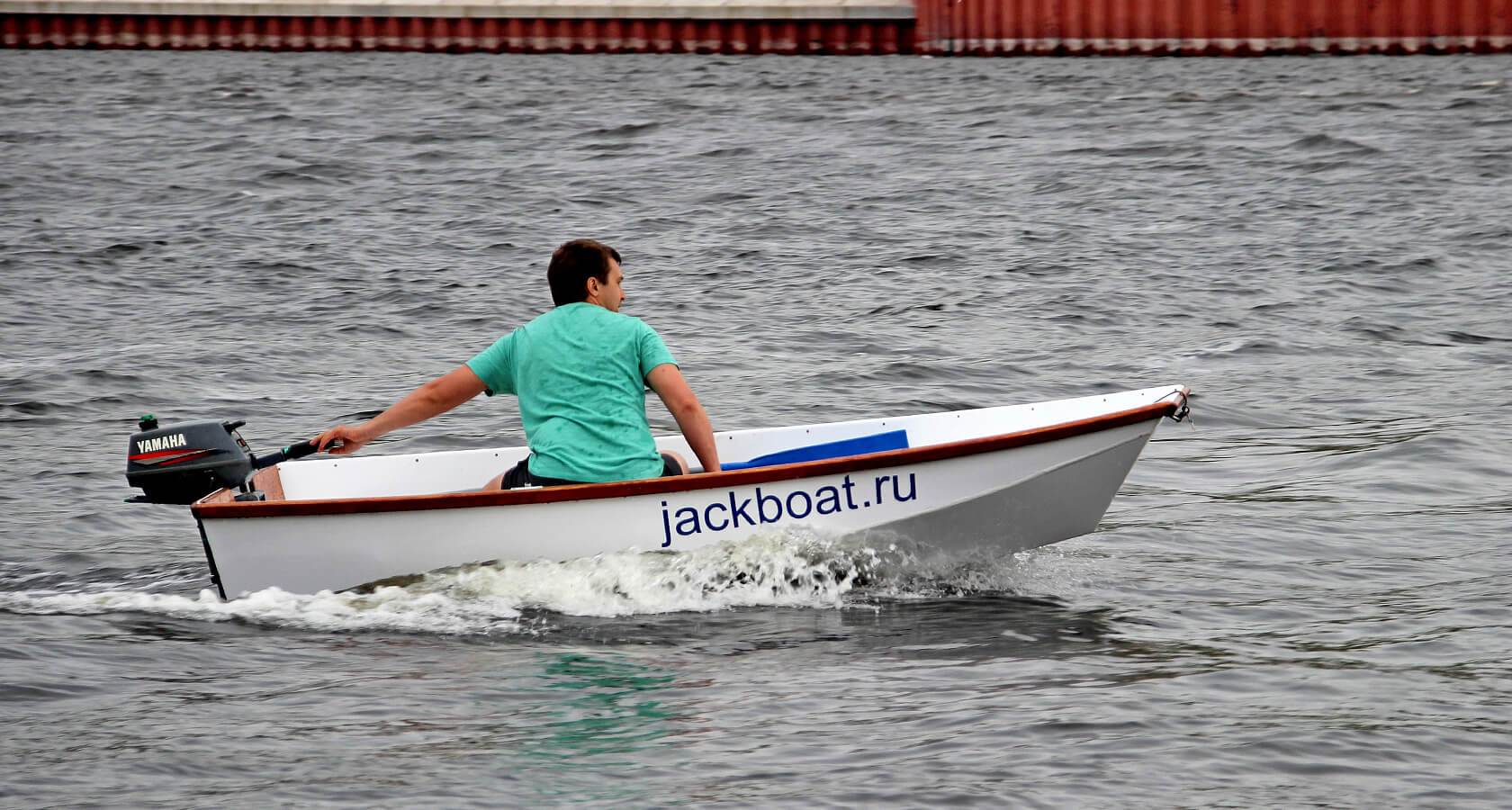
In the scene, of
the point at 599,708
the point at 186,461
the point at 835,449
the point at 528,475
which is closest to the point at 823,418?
the point at 835,449

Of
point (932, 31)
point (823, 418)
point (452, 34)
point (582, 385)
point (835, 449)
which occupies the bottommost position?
point (823, 418)

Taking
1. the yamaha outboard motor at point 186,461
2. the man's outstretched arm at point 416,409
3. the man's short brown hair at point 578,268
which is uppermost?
the man's short brown hair at point 578,268

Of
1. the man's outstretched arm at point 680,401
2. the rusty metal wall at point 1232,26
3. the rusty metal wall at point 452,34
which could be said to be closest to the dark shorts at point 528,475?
the man's outstretched arm at point 680,401

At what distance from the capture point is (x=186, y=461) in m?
6.83

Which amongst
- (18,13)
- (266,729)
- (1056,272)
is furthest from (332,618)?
(18,13)

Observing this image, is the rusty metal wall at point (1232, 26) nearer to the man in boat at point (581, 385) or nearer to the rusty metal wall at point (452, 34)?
the rusty metal wall at point (452, 34)

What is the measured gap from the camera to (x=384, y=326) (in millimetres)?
13898

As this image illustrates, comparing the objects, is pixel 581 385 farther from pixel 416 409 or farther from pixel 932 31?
pixel 932 31

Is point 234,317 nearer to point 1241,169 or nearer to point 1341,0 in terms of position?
point 1241,169

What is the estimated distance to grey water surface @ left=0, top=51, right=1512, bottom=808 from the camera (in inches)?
205

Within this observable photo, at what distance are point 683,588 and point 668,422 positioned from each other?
4.03 metres

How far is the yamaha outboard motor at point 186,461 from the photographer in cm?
683

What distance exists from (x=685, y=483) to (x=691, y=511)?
160 millimetres

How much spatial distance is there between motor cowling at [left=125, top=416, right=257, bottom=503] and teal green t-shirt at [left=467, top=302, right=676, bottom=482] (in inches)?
44.3
